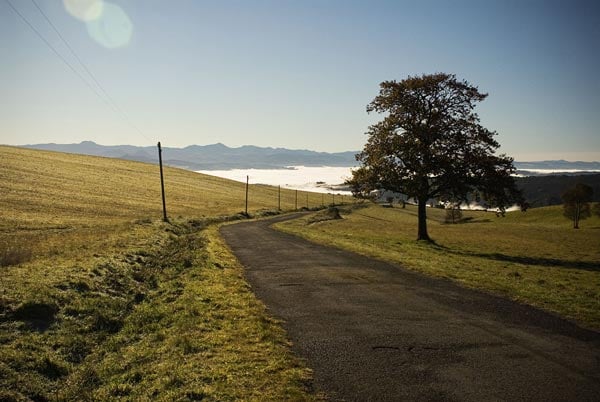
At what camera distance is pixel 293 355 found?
30.8ft

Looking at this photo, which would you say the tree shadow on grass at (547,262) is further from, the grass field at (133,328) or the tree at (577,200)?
the tree at (577,200)

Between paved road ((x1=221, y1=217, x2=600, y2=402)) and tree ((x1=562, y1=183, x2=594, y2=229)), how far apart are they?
268 ft

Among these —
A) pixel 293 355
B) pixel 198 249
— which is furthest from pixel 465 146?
pixel 293 355

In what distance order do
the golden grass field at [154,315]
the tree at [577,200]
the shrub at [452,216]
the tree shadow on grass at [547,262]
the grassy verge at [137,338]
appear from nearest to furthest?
the grassy verge at [137,338] < the golden grass field at [154,315] < the tree shadow on grass at [547,262] < the tree at [577,200] < the shrub at [452,216]

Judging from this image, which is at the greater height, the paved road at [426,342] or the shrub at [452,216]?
the paved road at [426,342]

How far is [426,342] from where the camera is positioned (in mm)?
10125

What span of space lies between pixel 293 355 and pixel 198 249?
18.2 metres

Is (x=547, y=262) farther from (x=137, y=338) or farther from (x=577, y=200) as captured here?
(x=577, y=200)

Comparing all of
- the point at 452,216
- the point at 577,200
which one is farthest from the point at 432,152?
the point at 452,216

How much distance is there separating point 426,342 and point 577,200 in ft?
294

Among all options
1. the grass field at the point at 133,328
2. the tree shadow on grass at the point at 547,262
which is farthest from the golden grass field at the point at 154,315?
the tree shadow on grass at the point at 547,262

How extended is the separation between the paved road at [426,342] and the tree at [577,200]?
81583 mm

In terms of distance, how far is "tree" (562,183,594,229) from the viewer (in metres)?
80.6

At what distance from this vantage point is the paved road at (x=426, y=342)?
777cm
